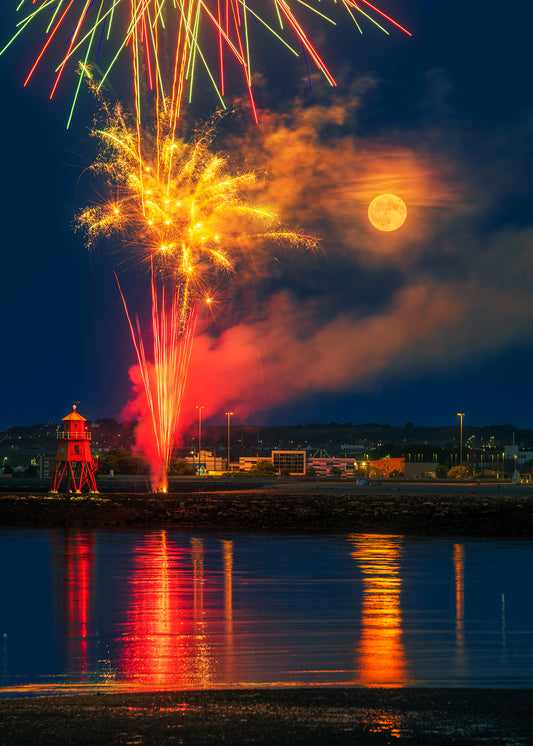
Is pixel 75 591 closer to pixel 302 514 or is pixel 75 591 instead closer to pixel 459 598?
pixel 459 598

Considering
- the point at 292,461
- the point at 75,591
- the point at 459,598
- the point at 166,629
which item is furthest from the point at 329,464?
the point at 166,629

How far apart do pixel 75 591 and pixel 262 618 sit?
17.7 ft

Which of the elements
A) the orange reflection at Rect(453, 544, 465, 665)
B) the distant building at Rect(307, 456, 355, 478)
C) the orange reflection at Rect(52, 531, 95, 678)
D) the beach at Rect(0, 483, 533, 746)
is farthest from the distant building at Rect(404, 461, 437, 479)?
the beach at Rect(0, 483, 533, 746)

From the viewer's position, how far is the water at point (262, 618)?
10078 mm

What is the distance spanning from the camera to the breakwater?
37.2m

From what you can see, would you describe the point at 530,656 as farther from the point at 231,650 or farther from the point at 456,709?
the point at 231,650

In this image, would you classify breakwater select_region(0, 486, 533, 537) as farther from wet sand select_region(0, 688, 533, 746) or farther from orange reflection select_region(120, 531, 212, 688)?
wet sand select_region(0, 688, 533, 746)

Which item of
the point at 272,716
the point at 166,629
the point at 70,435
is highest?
the point at 70,435

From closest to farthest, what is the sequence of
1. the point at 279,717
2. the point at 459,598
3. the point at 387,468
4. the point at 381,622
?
the point at 279,717 < the point at 381,622 < the point at 459,598 < the point at 387,468

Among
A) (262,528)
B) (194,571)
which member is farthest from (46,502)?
(194,571)

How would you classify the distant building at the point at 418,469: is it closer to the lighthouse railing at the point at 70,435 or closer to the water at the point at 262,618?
the lighthouse railing at the point at 70,435

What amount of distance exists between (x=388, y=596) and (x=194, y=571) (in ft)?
19.8

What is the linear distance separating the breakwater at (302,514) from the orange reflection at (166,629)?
1597 centimetres

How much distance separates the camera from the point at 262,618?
14156mm
